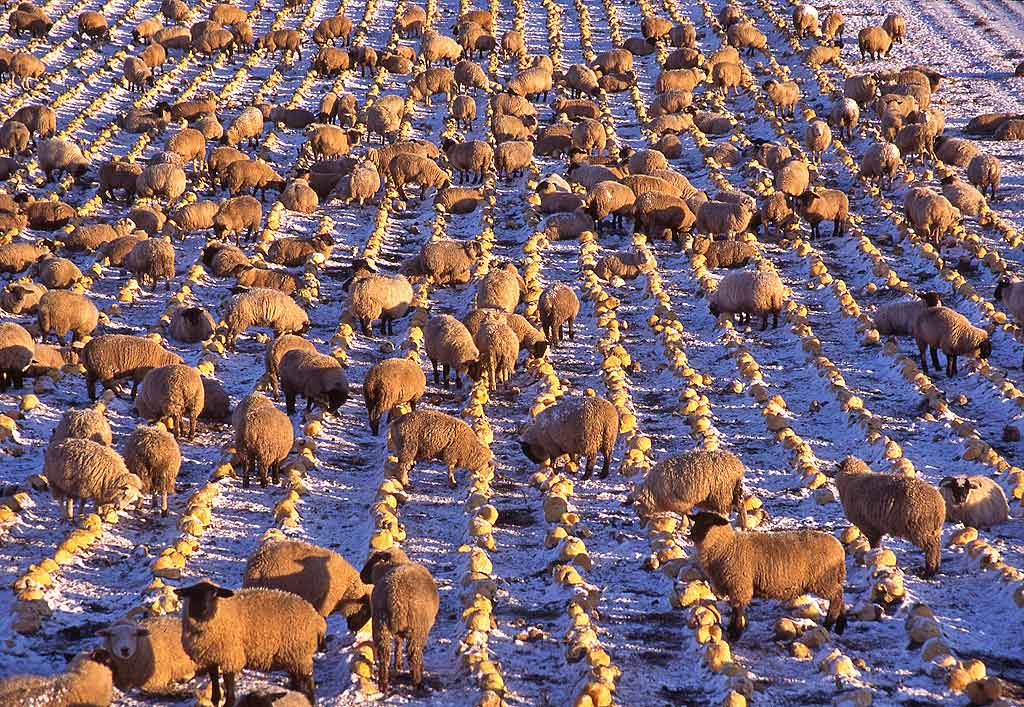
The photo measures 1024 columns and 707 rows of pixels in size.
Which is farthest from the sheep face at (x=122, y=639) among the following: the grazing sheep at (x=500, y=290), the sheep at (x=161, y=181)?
the sheep at (x=161, y=181)

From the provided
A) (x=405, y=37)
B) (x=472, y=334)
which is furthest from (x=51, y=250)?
(x=405, y=37)

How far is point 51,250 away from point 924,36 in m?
35.5

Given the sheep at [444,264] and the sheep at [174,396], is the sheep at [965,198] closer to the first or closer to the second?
the sheep at [444,264]

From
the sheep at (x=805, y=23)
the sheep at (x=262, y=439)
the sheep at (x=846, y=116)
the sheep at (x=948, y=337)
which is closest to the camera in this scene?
the sheep at (x=262, y=439)

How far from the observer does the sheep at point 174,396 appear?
709 inches

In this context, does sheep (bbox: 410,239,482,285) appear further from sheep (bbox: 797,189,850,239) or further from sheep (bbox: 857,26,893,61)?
sheep (bbox: 857,26,893,61)

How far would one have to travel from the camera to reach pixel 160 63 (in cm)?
4425

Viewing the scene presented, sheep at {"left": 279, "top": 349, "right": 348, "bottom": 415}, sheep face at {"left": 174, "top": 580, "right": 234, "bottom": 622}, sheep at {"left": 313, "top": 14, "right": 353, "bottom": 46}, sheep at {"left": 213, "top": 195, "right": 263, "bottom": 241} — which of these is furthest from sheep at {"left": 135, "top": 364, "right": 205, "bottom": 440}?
sheep at {"left": 313, "top": 14, "right": 353, "bottom": 46}

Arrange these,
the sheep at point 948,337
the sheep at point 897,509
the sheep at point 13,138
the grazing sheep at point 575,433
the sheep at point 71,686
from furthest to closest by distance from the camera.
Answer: the sheep at point 13,138
the sheep at point 948,337
the grazing sheep at point 575,433
the sheep at point 897,509
the sheep at point 71,686

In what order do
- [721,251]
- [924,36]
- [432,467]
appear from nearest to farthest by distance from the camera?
[432,467]
[721,251]
[924,36]

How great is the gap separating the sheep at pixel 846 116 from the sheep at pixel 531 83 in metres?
9.58

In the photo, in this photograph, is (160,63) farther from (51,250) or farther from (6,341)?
(6,341)

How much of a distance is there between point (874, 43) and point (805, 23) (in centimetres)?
322

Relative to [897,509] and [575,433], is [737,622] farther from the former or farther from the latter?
[575,433]
